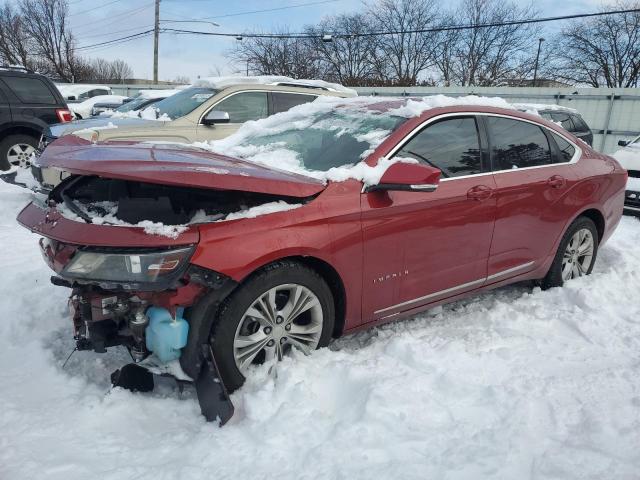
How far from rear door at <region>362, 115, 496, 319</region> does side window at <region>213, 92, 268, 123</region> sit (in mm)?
4261

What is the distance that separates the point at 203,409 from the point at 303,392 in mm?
495

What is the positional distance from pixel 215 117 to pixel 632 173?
254 inches

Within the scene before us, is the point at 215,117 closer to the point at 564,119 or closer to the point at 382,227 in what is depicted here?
the point at 382,227

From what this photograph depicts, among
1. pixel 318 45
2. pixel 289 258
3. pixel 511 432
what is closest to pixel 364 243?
pixel 289 258

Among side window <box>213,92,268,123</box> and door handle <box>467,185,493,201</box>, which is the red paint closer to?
door handle <box>467,185,493,201</box>

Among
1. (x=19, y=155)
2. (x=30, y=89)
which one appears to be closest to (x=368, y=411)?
(x=19, y=155)

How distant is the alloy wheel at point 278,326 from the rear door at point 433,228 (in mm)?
376

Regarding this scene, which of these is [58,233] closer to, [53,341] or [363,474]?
[53,341]

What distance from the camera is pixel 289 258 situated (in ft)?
8.79

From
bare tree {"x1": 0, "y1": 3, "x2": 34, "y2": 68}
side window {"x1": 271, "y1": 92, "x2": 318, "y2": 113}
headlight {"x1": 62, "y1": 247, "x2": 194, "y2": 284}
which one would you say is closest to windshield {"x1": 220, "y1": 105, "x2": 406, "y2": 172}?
headlight {"x1": 62, "y1": 247, "x2": 194, "y2": 284}

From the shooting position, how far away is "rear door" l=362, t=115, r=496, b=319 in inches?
117

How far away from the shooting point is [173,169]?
2383 millimetres

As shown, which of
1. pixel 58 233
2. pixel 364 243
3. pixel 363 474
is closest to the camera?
pixel 363 474

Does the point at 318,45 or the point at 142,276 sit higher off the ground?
the point at 318,45
